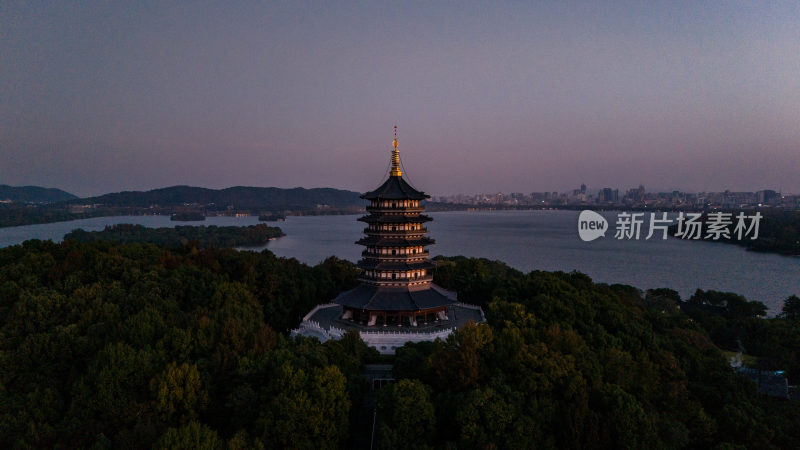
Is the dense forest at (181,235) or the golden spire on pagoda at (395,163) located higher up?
the golden spire on pagoda at (395,163)

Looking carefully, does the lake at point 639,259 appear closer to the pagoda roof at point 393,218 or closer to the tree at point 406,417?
the pagoda roof at point 393,218

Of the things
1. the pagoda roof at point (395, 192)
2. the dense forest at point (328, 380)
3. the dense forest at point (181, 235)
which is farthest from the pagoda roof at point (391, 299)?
the dense forest at point (181, 235)

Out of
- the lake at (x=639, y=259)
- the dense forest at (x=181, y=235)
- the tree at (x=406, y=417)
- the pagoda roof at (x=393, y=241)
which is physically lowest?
the lake at (x=639, y=259)

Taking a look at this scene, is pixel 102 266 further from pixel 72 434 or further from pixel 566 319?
pixel 566 319

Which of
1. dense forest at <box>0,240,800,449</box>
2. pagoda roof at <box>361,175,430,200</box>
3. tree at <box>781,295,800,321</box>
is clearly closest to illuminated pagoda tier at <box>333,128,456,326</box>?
pagoda roof at <box>361,175,430,200</box>

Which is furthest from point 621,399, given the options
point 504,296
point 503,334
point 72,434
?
point 72,434

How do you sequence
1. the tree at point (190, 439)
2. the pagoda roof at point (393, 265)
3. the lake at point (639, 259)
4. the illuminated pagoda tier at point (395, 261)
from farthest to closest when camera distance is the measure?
the lake at point (639, 259) → the pagoda roof at point (393, 265) → the illuminated pagoda tier at point (395, 261) → the tree at point (190, 439)

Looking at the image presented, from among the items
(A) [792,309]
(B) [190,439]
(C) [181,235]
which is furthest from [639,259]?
(C) [181,235]

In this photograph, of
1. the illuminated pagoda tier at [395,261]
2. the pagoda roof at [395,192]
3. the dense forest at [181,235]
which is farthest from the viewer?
the dense forest at [181,235]

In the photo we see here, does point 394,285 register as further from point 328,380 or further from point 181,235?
point 181,235
